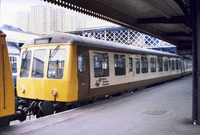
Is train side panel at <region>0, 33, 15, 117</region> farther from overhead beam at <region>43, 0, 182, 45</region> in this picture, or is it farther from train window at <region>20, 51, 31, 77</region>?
train window at <region>20, 51, 31, 77</region>

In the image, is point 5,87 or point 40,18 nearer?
point 5,87

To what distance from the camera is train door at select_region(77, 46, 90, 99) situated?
8289 mm

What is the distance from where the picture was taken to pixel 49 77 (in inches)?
322

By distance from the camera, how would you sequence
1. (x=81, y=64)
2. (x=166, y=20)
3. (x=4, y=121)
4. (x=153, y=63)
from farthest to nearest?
(x=153, y=63) < (x=166, y=20) < (x=81, y=64) < (x=4, y=121)

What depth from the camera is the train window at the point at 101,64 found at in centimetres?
928

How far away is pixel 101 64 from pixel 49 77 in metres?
2.49

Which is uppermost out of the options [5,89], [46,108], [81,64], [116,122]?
[81,64]

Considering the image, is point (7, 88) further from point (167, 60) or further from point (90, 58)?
point (167, 60)

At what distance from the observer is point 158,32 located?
15.4m

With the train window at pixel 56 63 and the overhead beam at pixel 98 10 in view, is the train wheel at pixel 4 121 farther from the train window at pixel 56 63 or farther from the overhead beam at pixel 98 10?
the overhead beam at pixel 98 10

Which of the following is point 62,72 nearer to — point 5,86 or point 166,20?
point 5,86

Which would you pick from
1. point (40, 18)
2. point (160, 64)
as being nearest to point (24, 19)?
point (40, 18)

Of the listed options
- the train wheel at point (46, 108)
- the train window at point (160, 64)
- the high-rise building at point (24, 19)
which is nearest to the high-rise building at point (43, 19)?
the high-rise building at point (24, 19)

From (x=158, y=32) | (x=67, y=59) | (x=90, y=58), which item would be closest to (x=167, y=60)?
(x=158, y=32)
